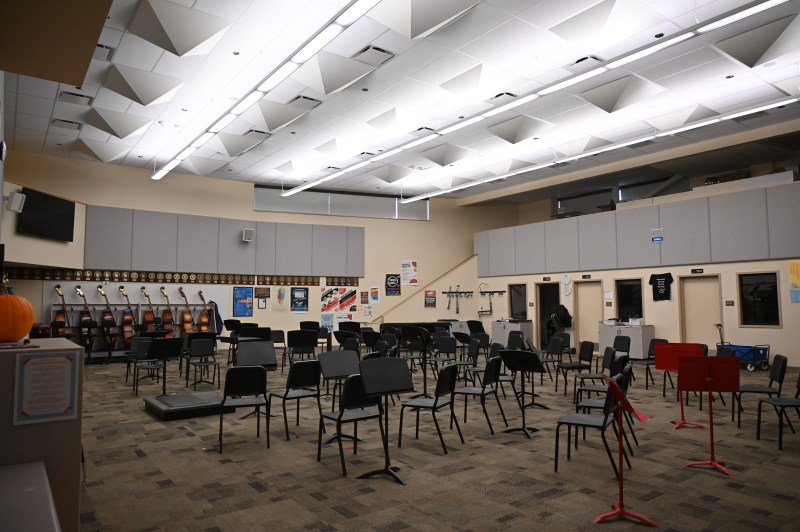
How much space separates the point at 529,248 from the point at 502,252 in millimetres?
1153

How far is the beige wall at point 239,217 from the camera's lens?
12375 mm

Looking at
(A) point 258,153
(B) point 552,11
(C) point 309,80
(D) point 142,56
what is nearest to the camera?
(B) point 552,11

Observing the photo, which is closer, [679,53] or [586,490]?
[586,490]

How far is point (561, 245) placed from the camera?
604 inches

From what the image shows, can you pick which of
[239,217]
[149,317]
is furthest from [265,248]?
[149,317]

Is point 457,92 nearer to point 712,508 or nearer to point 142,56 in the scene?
point 142,56

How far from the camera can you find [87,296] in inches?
511

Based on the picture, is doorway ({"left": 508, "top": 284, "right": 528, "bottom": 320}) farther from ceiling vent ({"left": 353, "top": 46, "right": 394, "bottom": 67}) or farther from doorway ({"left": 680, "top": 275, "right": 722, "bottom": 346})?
ceiling vent ({"left": 353, "top": 46, "right": 394, "bottom": 67})

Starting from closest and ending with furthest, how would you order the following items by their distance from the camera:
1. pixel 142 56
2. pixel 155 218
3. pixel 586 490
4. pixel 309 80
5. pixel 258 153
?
pixel 586 490 < pixel 142 56 < pixel 309 80 < pixel 258 153 < pixel 155 218

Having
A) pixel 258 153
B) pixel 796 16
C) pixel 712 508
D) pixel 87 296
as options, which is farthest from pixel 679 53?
pixel 87 296

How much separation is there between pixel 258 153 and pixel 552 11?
7989mm

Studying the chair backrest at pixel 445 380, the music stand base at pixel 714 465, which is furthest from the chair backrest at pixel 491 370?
the music stand base at pixel 714 465

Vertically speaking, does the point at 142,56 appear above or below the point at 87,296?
above

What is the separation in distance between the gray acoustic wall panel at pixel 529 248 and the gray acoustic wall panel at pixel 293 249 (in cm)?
666
